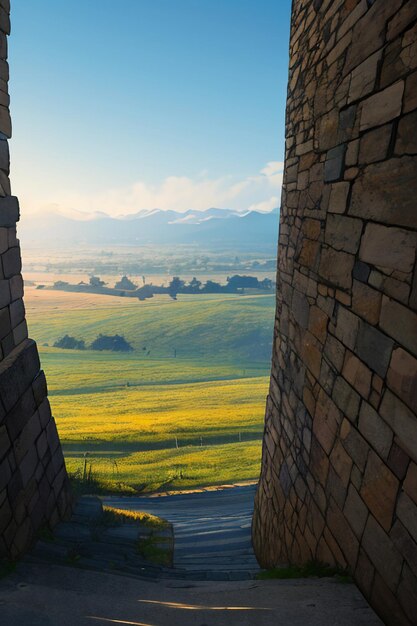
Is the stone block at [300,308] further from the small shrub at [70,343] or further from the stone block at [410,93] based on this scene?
the small shrub at [70,343]

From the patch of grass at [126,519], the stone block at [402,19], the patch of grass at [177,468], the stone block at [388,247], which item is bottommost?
the patch of grass at [177,468]

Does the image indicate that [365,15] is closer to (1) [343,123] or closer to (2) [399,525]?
(1) [343,123]

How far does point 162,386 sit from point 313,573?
39.1 m

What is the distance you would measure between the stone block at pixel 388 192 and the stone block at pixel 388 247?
5 centimetres

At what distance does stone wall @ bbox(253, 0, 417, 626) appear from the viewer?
2070mm

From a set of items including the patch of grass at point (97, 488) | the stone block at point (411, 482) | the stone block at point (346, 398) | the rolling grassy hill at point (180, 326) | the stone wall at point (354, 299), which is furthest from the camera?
the rolling grassy hill at point (180, 326)

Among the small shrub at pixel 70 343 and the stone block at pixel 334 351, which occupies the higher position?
the stone block at pixel 334 351

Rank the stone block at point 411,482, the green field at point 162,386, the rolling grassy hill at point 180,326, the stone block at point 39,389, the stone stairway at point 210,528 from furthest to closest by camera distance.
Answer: the rolling grassy hill at point 180,326 < the green field at point 162,386 < the stone stairway at point 210,528 < the stone block at point 39,389 < the stone block at point 411,482

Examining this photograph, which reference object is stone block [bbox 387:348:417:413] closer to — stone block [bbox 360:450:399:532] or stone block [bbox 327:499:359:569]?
stone block [bbox 360:450:399:532]

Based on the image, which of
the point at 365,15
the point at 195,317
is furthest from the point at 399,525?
the point at 195,317

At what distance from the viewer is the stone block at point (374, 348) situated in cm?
224

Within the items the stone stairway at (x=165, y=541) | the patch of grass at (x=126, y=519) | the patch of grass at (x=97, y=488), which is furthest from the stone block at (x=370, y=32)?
the patch of grass at (x=97, y=488)

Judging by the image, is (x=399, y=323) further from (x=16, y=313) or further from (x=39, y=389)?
(x=39, y=389)

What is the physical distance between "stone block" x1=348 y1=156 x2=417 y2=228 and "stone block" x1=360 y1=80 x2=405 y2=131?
0.26 meters
